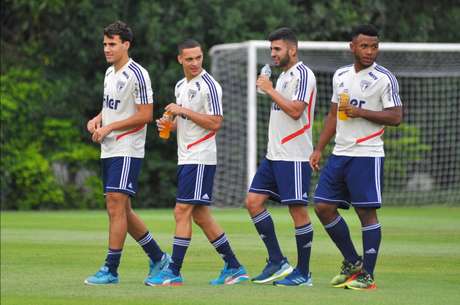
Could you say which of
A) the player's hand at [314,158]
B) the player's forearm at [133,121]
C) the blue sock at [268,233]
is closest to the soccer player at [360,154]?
the player's hand at [314,158]

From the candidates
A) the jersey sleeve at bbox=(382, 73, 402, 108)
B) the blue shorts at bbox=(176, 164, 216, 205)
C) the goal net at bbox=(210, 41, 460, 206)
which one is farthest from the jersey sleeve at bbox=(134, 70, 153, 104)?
the goal net at bbox=(210, 41, 460, 206)

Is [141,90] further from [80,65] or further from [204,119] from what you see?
[80,65]

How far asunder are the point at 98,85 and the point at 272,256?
711 inches

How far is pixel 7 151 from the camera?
27.5m

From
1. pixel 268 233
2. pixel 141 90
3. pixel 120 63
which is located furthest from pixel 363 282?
pixel 120 63

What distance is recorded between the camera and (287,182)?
1107 centimetres

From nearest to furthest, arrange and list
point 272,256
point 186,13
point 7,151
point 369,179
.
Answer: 1. point 369,179
2. point 272,256
3. point 7,151
4. point 186,13

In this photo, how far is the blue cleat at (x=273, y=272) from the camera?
36.6 ft

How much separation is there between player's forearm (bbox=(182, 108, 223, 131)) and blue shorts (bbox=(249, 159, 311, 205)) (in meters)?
0.65

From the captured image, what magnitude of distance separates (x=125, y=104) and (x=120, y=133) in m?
0.28

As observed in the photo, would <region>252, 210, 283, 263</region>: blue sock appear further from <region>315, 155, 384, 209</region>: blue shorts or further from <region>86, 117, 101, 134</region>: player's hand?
<region>86, 117, 101, 134</region>: player's hand

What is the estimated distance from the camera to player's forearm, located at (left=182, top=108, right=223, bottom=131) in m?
11.0

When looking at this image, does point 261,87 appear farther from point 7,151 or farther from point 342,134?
point 7,151

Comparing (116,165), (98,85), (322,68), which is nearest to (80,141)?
(98,85)
